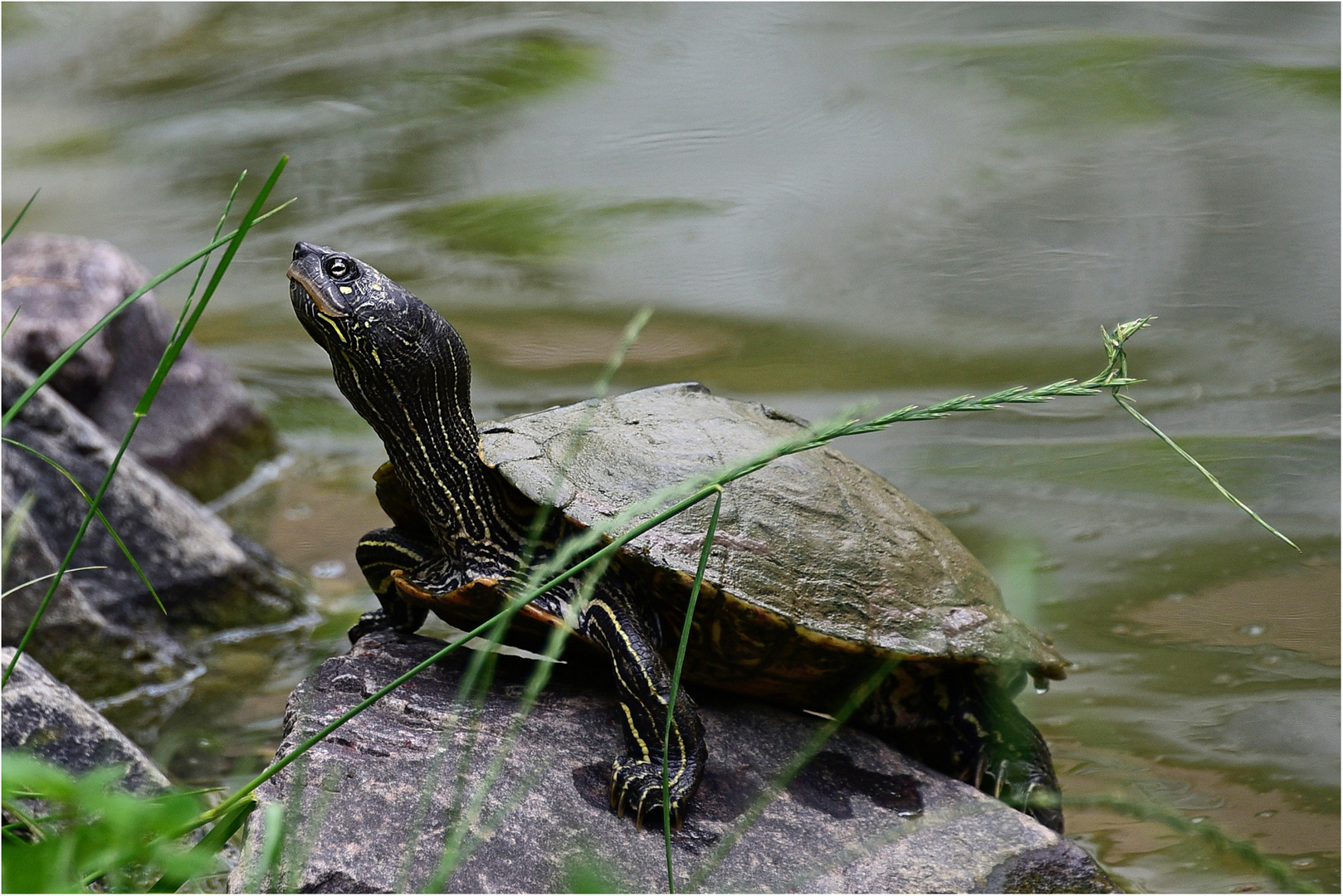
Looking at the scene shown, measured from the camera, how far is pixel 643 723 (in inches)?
82.3

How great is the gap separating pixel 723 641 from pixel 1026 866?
0.67 meters

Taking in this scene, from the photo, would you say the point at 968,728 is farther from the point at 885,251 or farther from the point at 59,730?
the point at 885,251

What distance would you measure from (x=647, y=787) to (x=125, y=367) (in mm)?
3732

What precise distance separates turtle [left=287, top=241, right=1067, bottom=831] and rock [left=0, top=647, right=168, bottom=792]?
0.53m

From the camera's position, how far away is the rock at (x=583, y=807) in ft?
5.98

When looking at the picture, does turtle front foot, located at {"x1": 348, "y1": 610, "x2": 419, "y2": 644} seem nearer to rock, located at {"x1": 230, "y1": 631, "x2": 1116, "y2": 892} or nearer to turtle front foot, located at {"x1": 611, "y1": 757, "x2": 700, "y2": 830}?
rock, located at {"x1": 230, "y1": 631, "x2": 1116, "y2": 892}

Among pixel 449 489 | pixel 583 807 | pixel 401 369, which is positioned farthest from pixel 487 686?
pixel 401 369

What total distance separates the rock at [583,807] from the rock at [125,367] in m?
2.87

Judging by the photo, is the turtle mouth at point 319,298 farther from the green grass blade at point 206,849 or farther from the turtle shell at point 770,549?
the green grass blade at point 206,849

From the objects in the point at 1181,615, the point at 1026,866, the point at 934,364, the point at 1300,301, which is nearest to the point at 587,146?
the point at 934,364

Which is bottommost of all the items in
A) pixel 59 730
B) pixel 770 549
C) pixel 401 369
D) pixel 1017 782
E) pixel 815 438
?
pixel 1017 782

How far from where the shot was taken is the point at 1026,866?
7.03ft

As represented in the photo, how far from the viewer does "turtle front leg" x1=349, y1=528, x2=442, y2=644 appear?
2.48 meters

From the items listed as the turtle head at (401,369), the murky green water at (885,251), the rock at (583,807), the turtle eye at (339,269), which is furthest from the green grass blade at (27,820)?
the murky green water at (885,251)
